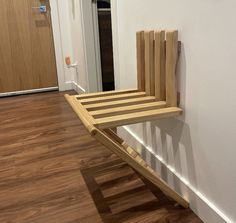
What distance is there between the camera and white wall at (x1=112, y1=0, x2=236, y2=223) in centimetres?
85

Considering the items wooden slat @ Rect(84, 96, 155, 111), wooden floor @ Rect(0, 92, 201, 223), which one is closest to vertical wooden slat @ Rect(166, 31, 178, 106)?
wooden slat @ Rect(84, 96, 155, 111)

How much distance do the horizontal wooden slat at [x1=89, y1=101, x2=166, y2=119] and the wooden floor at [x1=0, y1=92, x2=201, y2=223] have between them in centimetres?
42

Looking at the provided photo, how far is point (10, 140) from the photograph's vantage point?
1.95m

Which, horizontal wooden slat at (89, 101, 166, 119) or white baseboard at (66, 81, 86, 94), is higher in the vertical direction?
horizontal wooden slat at (89, 101, 166, 119)

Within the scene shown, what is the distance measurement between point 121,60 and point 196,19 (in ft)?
2.59

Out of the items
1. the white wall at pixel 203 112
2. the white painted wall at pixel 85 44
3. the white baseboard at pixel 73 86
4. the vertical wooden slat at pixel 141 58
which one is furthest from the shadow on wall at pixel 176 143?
the white baseboard at pixel 73 86

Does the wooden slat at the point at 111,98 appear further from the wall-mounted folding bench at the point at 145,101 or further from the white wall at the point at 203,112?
the white wall at the point at 203,112

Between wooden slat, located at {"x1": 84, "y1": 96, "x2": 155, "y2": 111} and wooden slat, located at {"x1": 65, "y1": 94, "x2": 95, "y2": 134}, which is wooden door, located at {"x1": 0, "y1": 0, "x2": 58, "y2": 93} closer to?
wooden slat, located at {"x1": 65, "y1": 94, "x2": 95, "y2": 134}

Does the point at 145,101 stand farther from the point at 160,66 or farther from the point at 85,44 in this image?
the point at 85,44

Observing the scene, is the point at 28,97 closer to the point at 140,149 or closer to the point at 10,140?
the point at 10,140

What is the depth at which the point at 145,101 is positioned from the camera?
1.22m

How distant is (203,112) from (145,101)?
12.1 inches

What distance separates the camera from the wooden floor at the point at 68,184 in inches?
45.1

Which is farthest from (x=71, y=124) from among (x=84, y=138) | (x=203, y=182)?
(x=203, y=182)
